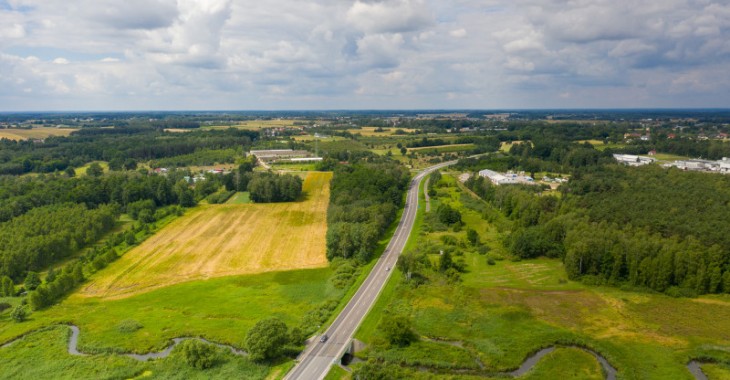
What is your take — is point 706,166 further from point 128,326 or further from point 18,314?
point 18,314

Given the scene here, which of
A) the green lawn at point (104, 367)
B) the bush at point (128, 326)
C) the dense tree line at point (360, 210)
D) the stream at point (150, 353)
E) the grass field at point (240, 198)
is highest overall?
the dense tree line at point (360, 210)

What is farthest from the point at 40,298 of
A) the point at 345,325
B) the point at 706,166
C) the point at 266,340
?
the point at 706,166

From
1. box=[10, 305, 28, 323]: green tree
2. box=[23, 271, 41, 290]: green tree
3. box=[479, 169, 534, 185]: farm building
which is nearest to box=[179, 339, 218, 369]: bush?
box=[10, 305, 28, 323]: green tree

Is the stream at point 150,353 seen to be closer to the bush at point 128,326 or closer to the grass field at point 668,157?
the bush at point 128,326

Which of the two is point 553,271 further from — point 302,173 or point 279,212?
point 302,173

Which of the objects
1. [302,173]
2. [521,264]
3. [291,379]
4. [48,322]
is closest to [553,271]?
[521,264]

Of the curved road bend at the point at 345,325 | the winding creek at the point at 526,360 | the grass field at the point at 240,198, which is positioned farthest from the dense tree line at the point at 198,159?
the winding creek at the point at 526,360
